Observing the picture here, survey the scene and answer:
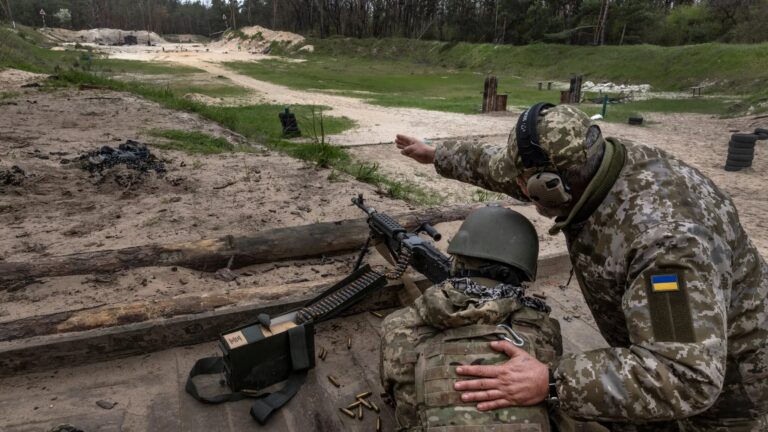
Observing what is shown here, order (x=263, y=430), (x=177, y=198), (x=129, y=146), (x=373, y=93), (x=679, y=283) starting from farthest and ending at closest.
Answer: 1. (x=373, y=93)
2. (x=129, y=146)
3. (x=177, y=198)
4. (x=263, y=430)
5. (x=679, y=283)

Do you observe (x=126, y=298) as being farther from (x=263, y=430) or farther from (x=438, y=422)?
(x=438, y=422)

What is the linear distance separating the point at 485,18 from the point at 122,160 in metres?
50.2

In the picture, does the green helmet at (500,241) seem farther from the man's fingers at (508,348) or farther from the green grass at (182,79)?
the green grass at (182,79)

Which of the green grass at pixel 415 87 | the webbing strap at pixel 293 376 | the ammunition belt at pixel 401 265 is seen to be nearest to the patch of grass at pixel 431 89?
the green grass at pixel 415 87

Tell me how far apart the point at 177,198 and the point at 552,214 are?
17.0 feet

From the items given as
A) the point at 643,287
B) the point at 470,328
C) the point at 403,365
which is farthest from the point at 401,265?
the point at 643,287

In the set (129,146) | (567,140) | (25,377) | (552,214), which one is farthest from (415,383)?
(129,146)

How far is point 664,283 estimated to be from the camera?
1.95 m

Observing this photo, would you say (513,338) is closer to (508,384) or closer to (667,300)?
(508,384)

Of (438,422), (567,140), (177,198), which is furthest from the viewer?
(177,198)

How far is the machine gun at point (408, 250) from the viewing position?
3537 millimetres

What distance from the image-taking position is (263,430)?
2812 millimetres

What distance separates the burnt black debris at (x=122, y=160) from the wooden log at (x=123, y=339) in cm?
459

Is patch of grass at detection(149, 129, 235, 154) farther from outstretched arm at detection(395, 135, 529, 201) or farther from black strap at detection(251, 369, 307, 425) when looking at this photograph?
black strap at detection(251, 369, 307, 425)
